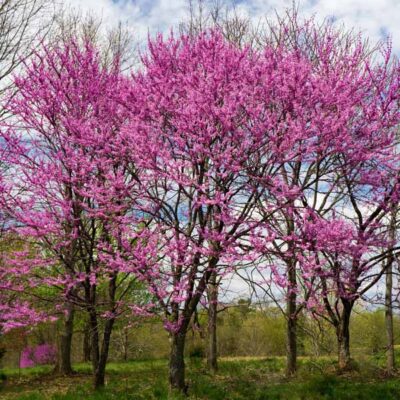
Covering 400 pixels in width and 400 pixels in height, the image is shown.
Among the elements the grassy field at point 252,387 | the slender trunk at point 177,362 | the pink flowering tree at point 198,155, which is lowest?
the grassy field at point 252,387

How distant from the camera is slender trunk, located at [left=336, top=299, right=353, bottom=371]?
37.7 feet

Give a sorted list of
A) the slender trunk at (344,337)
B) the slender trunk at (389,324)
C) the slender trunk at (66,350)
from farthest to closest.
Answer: the slender trunk at (66,350) → the slender trunk at (389,324) → the slender trunk at (344,337)

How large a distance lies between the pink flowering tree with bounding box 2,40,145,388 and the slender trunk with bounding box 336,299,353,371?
5670 millimetres

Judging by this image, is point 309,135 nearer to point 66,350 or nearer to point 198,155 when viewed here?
point 198,155

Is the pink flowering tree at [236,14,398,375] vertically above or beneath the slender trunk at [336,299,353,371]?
above

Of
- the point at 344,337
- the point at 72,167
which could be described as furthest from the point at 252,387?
the point at 72,167

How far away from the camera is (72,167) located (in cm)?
902

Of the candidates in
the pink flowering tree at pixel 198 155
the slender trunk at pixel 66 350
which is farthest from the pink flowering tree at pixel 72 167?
the slender trunk at pixel 66 350

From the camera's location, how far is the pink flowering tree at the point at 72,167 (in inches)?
339

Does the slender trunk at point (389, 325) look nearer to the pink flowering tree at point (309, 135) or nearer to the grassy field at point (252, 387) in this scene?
the grassy field at point (252, 387)

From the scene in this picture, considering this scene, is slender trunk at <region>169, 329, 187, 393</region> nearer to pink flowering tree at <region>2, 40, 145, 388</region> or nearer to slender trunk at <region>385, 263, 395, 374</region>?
pink flowering tree at <region>2, 40, 145, 388</region>

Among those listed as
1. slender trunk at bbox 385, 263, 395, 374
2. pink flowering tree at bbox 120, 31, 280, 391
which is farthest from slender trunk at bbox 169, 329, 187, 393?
slender trunk at bbox 385, 263, 395, 374

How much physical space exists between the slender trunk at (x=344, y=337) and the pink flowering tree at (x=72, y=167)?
18.6ft

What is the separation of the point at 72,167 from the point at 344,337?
8091 millimetres
